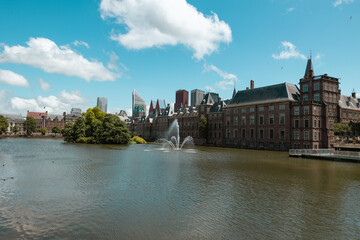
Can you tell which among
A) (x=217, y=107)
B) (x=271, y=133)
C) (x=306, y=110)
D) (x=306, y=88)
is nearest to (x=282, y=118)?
(x=271, y=133)

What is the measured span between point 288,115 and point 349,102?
2056 cm

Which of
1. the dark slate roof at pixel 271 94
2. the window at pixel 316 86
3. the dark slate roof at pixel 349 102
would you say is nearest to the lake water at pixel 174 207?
the window at pixel 316 86

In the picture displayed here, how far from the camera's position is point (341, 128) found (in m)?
55.8

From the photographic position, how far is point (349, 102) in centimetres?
6594

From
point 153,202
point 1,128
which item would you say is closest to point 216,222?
point 153,202

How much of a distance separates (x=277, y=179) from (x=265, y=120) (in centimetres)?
4626

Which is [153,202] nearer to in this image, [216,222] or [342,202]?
[216,222]

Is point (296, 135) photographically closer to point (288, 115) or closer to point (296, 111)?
point (288, 115)

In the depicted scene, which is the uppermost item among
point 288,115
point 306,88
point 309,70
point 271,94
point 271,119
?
point 309,70

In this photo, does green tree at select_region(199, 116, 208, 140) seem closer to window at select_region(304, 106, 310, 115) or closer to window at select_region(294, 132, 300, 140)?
window at select_region(294, 132, 300, 140)

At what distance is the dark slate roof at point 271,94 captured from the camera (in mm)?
62000

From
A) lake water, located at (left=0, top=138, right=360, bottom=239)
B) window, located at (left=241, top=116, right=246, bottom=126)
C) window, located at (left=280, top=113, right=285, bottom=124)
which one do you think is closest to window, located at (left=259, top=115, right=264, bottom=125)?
window, located at (left=241, top=116, right=246, bottom=126)

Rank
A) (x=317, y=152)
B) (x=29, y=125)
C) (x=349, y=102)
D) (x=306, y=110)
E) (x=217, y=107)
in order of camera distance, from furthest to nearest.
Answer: (x=29, y=125), (x=217, y=107), (x=349, y=102), (x=306, y=110), (x=317, y=152)

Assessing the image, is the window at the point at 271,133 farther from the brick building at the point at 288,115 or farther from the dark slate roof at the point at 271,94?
the dark slate roof at the point at 271,94
